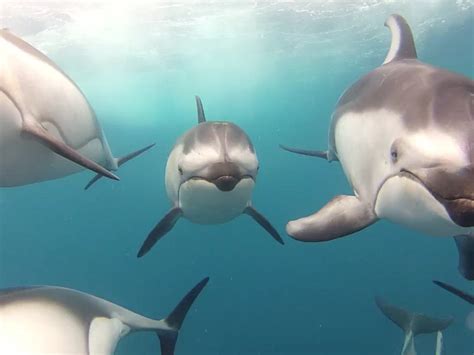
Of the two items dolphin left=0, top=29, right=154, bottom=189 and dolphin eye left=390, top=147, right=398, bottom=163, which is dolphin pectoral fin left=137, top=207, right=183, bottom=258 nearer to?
dolphin left=0, top=29, right=154, bottom=189

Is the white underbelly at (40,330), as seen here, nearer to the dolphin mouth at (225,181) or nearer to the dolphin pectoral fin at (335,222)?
the dolphin pectoral fin at (335,222)

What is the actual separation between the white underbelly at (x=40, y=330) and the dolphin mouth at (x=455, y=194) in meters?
3.04

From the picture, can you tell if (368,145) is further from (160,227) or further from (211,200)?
(160,227)

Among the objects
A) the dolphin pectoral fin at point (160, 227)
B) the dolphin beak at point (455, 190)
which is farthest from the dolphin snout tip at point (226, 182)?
the dolphin beak at point (455, 190)

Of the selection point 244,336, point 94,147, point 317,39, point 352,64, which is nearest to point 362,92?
point 94,147

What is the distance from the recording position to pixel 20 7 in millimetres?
21984

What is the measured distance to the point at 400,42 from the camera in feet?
19.6

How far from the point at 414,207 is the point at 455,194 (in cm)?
43

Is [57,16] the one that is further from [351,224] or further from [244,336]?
[351,224]

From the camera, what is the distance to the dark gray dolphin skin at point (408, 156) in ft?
10.8

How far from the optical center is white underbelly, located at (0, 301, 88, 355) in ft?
12.1

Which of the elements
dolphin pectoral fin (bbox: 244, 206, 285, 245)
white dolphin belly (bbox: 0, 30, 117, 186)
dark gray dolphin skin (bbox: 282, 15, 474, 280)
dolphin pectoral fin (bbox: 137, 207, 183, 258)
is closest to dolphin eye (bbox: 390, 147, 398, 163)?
dark gray dolphin skin (bbox: 282, 15, 474, 280)

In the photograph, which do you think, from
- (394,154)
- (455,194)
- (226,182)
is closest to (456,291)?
(394,154)

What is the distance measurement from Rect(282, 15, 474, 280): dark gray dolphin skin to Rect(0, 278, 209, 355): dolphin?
197cm
